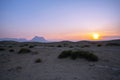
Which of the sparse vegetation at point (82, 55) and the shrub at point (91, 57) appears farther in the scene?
the sparse vegetation at point (82, 55)

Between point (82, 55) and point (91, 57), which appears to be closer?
point (91, 57)

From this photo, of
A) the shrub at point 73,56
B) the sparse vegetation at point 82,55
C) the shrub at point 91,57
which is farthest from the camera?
the shrub at point 73,56

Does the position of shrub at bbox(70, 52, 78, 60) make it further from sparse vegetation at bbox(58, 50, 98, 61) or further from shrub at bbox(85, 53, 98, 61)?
shrub at bbox(85, 53, 98, 61)

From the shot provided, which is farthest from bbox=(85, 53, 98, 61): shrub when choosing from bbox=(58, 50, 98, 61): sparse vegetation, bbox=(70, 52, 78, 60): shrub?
bbox=(70, 52, 78, 60): shrub

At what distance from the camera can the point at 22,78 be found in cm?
821

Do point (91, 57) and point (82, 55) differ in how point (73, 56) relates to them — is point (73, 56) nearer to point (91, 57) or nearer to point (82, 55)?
point (82, 55)

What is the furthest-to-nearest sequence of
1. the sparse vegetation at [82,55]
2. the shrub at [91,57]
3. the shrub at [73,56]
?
the shrub at [73,56], the sparse vegetation at [82,55], the shrub at [91,57]

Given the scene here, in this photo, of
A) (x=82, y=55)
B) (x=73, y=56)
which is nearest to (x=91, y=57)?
(x=82, y=55)

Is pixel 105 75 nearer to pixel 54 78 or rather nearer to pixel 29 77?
pixel 54 78

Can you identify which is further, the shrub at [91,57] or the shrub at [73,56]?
the shrub at [73,56]

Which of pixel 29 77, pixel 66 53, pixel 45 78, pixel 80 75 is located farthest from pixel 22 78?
pixel 66 53

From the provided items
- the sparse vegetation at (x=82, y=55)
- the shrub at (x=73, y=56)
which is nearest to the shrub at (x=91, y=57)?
the sparse vegetation at (x=82, y=55)

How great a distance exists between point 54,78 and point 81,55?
19.1ft

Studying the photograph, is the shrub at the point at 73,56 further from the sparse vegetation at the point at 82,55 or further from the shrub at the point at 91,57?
the shrub at the point at 91,57
